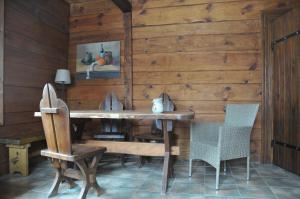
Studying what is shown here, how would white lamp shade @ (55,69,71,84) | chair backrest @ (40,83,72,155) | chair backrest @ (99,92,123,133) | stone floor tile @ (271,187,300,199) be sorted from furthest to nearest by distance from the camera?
white lamp shade @ (55,69,71,84)
chair backrest @ (99,92,123,133)
stone floor tile @ (271,187,300,199)
chair backrest @ (40,83,72,155)

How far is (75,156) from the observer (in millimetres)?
1800

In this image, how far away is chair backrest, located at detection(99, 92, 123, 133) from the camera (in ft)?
11.0

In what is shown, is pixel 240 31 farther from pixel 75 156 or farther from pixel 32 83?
pixel 32 83

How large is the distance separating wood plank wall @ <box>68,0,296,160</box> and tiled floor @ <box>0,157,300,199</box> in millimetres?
644

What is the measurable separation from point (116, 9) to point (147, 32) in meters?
0.70

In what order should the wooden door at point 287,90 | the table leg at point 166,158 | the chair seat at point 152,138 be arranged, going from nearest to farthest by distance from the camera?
the table leg at point 166,158
the wooden door at point 287,90
the chair seat at point 152,138

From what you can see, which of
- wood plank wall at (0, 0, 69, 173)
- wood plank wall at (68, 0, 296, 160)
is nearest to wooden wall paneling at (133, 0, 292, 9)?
wood plank wall at (68, 0, 296, 160)

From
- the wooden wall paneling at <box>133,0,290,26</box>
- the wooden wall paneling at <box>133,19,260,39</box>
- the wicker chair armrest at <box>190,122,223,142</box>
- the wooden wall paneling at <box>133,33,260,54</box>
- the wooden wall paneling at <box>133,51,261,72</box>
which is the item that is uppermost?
the wooden wall paneling at <box>133,0,290,26</box>

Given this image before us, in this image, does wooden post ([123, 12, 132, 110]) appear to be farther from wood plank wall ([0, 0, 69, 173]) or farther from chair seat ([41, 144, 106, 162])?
chair seat ([41, 144, 106, 162])

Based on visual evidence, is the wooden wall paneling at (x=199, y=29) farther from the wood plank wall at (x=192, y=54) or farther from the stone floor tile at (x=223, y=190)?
the stone floor tile at (x=223, y=190)

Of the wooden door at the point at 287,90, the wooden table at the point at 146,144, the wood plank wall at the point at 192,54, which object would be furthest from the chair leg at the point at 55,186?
the wooden door at the point at 287,90

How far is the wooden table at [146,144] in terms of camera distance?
6.57ft

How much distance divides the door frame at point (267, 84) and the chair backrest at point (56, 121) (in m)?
2.68

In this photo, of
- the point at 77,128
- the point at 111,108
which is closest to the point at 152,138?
the point at 111,108
